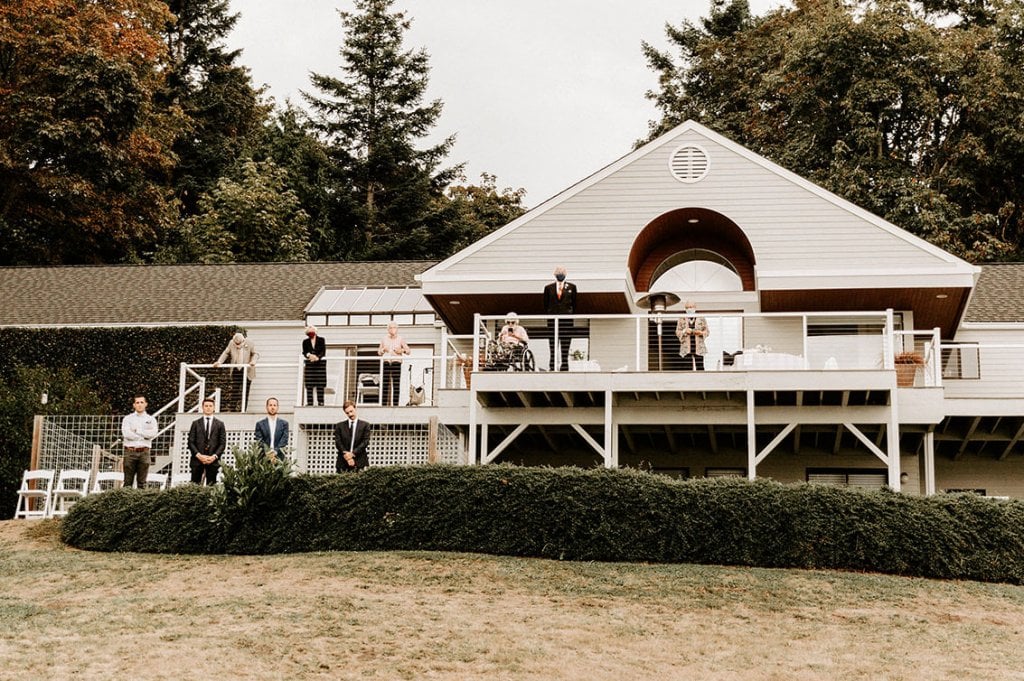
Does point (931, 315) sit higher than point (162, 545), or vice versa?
point (931, 315)

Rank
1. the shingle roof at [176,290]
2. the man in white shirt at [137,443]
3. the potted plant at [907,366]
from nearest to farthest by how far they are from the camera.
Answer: the man in white shirt at [137,443] → the potted plant at [907,366] → the shingle roof at [176,290]

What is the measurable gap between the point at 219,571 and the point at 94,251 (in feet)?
107

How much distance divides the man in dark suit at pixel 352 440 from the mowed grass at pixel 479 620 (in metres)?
2.65

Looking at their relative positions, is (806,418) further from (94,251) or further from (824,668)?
(94,251)

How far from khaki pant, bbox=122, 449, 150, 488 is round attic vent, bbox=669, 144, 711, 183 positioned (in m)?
11.0

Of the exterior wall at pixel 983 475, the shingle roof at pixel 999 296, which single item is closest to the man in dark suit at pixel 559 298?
the exterior wall at pixel 983 475

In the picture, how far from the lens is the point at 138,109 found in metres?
42.8

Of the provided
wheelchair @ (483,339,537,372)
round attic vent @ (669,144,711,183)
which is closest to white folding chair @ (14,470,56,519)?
wheelchair @ (483,339,537,372)

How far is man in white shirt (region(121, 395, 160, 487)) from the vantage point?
20.7 meters

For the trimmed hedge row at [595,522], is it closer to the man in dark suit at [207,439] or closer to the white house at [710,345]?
the man in dark suit at [207,439]

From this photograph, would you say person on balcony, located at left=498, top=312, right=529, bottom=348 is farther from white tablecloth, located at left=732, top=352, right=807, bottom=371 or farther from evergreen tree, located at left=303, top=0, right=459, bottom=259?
evergreen tree, located at left=303, top=0, right=459, bottom=259

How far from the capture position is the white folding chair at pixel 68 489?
22097 mm

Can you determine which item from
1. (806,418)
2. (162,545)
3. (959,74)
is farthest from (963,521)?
(959,74)

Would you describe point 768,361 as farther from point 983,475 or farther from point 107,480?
point 107,480
